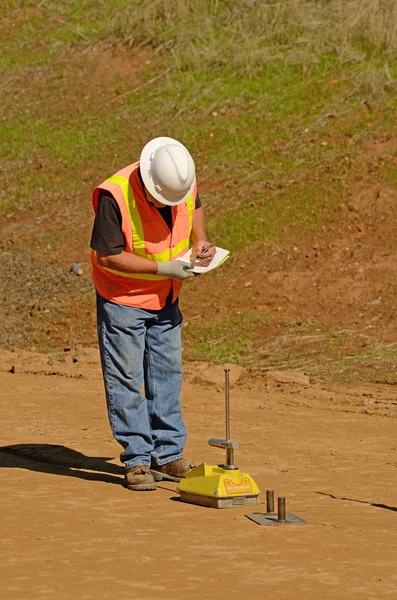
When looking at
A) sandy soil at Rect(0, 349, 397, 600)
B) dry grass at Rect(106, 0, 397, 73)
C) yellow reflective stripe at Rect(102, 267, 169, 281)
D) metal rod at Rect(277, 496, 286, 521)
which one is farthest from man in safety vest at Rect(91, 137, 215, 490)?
dry grass at Rect(106, 0, 397, 73)

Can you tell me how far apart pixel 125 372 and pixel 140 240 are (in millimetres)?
748

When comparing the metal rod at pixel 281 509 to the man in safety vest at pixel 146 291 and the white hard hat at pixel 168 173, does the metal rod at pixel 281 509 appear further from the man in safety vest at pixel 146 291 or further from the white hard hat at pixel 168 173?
the white hard hat at pixel 168 173

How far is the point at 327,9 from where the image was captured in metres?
19.6

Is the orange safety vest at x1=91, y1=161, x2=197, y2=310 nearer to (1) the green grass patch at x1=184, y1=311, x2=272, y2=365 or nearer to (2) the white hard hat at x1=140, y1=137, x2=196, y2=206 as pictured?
(2) the white hard hat at x1=140, y1=137, x2=196, y2=206

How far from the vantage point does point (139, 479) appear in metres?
6.91

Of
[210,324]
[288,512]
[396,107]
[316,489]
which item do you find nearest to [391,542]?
[288,512]

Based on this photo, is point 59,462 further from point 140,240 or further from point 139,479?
point 140,240

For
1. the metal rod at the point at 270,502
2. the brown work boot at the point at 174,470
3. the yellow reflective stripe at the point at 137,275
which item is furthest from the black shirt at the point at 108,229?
the metal rod at the point at 270,502

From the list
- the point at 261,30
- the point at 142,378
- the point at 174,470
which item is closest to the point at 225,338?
the point at 174,470

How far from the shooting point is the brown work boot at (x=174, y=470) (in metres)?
7.21

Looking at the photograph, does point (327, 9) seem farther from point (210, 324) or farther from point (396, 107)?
point (210, 324)

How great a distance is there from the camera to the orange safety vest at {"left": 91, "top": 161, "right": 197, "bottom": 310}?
22.4 ft

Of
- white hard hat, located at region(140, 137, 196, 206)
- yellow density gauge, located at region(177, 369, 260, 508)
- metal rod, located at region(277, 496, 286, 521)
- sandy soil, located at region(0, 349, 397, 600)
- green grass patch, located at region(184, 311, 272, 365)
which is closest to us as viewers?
sandy soil, located at region(0, 349, 397, 600)

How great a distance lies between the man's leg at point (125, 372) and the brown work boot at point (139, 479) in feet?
0.13
